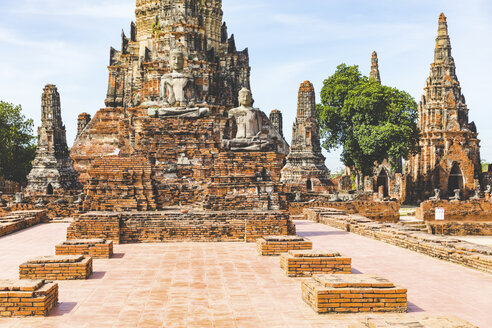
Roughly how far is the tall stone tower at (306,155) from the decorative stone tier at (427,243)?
13.7 m

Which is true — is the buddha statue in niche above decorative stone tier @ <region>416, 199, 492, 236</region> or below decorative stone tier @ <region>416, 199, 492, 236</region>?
above

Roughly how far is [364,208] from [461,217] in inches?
148

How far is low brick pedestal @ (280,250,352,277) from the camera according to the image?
6871 millimetres

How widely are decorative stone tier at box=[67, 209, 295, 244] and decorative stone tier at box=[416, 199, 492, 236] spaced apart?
30.7 ft

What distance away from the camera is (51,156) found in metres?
26.2

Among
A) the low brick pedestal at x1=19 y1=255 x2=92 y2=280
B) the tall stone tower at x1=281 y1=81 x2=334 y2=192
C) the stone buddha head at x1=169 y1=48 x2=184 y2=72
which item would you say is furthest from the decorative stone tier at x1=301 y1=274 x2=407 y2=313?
the tall stone tower at x1=281 y1=81 x2=334 y2=192

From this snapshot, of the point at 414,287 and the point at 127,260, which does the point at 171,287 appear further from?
the point at 414,287

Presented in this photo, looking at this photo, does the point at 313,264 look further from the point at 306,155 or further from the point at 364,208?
the point at 306,155

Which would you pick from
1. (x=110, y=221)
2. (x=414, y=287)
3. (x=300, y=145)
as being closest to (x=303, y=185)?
(x=300, y=145)

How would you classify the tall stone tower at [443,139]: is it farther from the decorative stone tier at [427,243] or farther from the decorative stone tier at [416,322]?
the decorative stone tier at [416,322]

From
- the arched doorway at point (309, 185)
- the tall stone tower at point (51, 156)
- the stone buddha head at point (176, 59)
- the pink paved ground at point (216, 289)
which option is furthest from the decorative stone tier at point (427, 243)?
the tall stone tower at point (51, 156)

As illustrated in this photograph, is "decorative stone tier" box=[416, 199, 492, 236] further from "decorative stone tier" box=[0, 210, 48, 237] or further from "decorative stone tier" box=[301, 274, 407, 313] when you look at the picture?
"decorative stone tier" box=[301, 274, 407, 313]

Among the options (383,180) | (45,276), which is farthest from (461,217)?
(383,180)

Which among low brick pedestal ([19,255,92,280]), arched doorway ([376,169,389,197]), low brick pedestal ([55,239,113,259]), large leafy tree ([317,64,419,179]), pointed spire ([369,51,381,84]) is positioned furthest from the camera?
pointed spire ([369,51,381,84])
